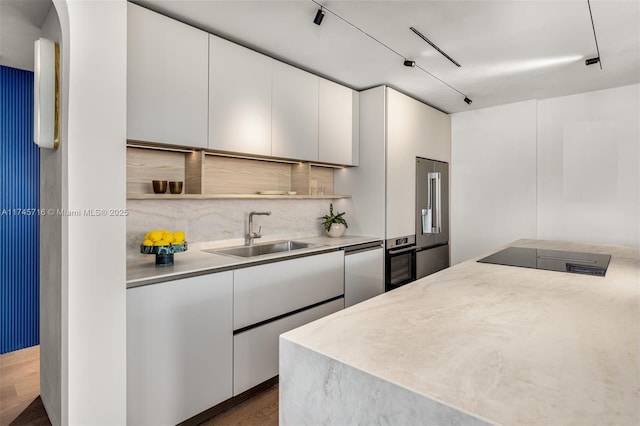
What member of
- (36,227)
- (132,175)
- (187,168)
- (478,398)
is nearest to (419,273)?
(187,168)

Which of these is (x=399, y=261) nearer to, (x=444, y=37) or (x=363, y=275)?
(x=363, y=275)

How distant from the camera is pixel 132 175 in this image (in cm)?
236

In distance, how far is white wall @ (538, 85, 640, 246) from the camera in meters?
3.62

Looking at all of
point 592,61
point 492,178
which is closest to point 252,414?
point 592,61

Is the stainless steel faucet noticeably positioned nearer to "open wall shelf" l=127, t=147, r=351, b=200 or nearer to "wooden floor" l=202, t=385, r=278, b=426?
"open wall shelf" l=127, t=147, r=351, b=200

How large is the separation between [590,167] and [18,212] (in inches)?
216

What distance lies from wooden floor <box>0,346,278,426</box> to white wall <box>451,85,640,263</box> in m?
3.26

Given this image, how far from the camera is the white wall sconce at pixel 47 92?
1.66 meters

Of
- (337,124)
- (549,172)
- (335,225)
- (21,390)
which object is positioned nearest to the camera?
(21,390)

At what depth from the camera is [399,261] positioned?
3.71m

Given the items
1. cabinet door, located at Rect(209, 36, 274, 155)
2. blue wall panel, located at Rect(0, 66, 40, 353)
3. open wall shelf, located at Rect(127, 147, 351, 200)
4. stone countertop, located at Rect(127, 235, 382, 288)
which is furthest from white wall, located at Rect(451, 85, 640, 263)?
blue wall panel, located at Rect(0, 66, 40, 353)

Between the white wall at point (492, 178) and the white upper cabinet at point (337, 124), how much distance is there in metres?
1.81

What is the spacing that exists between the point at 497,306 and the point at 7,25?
10.3 feet

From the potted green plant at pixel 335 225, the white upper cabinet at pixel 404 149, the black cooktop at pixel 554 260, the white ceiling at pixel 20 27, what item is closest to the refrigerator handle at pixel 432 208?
the white upper cabinet at pixel 404 149
